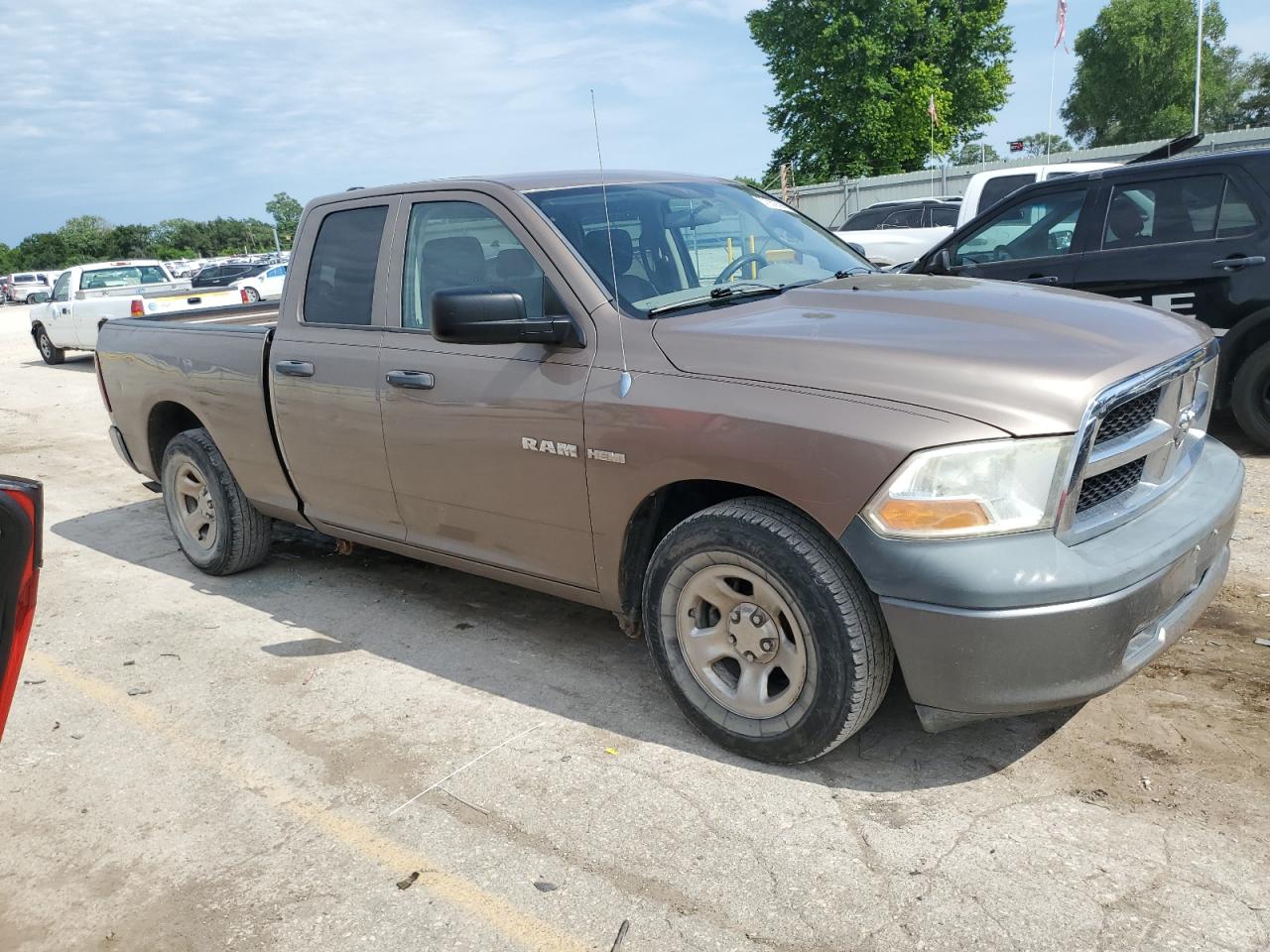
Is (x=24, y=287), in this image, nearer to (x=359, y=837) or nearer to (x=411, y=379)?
(x=411, y=379)

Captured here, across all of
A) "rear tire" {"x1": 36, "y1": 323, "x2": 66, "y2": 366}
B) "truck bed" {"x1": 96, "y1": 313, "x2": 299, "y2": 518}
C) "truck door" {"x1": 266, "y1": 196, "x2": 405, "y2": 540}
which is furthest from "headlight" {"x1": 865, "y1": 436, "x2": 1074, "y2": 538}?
"rear tire" {"x1": 36, "y1": 323, "x2": 66, "y2": 366}

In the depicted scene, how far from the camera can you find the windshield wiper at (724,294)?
362 centimetres

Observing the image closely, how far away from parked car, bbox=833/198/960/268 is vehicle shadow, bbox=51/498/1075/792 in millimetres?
9399

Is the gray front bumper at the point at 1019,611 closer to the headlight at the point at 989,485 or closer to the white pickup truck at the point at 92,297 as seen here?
the headlight at the point at 989,485

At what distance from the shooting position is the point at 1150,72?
6222 cm

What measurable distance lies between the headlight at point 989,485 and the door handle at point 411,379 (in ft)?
6.64

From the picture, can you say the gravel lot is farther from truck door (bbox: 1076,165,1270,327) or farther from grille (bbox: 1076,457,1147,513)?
truck door (bbox: 1076,165,1270,327)

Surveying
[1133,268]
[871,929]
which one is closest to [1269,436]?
[1133,268]

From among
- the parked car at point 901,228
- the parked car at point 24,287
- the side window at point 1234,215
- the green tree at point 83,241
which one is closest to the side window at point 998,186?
the parked car at point 901,228

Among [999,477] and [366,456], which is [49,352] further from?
[999,477]

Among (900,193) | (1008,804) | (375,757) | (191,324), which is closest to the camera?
(1008,804)

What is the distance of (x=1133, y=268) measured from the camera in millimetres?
6762

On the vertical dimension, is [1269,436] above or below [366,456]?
below

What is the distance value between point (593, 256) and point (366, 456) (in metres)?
1.37
